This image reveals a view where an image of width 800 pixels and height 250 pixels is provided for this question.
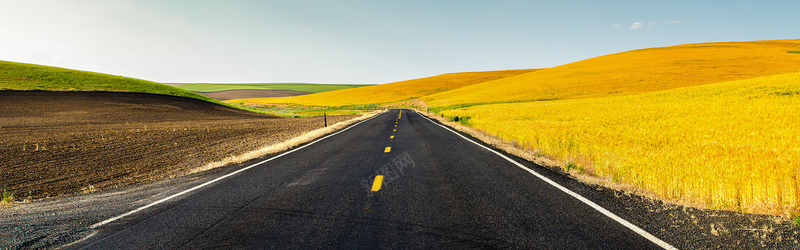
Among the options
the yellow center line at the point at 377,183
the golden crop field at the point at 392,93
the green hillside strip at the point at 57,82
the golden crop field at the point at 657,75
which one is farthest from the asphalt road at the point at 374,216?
the golden crop field at the point at 392,93

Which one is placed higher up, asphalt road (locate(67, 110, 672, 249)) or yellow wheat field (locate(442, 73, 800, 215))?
yellow wheat field (locate(442, 73, 800, 215))

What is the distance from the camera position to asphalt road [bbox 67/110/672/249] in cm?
374

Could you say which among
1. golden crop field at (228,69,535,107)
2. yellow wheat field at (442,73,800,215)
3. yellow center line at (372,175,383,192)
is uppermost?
golden crop field at (228,69,535,107)

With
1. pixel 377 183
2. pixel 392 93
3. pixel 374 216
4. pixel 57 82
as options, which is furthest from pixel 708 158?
pixel 392 93

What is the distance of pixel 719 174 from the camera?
5.44m

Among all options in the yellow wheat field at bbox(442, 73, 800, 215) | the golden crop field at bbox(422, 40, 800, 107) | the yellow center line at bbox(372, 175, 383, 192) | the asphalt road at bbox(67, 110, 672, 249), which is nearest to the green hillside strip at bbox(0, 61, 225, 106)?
the golden crop field at bbox(422, 40, 800, 107)

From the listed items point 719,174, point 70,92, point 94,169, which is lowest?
point 94,169

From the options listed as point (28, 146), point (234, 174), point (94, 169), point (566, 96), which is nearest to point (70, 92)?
point (28, 146)

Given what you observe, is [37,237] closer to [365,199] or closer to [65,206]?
[65,206]

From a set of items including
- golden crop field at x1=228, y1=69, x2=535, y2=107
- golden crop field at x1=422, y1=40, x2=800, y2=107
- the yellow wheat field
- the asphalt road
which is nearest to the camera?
the asphalt road

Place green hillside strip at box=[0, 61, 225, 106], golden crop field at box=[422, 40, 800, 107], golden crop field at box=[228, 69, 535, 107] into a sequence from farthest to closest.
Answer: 1. golden crop field at box=[228, 69, 535, 107]
2. golden crop field at box=[422, 40, 800, 107]
3. green hillside strip at box=[0, 61, 225, 106]

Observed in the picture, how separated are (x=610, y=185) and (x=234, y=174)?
7784 mm

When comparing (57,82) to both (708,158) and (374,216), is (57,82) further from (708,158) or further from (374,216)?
(708,158)

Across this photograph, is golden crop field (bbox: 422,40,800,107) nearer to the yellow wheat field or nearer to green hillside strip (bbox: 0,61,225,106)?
the yellow wheat field
